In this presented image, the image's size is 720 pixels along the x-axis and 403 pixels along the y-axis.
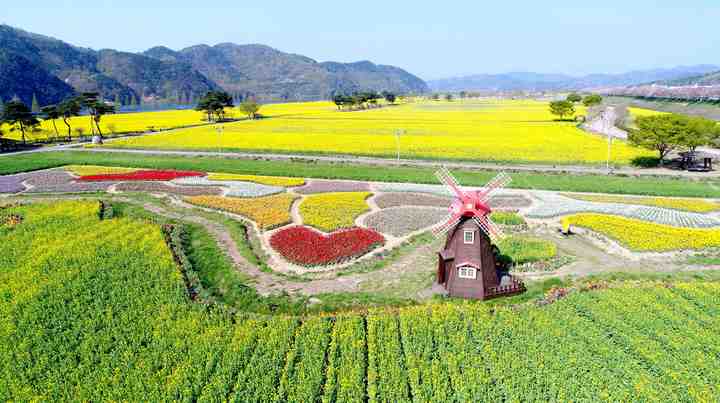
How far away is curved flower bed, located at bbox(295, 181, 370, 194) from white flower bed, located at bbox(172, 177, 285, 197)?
8.85 ft

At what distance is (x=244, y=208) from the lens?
120ft

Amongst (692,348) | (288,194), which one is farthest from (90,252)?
(692,348)

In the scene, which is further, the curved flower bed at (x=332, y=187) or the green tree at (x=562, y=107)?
the green tree at (x=562, y=107)

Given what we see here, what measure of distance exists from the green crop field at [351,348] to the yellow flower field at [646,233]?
6040mm

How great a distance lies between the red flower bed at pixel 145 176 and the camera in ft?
159

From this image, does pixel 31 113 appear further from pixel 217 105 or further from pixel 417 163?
pixel 417 163

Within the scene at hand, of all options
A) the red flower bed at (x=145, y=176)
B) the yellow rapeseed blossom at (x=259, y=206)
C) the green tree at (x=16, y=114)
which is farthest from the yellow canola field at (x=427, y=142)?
the yellow rapeseed blossom at (x=259, y=206)

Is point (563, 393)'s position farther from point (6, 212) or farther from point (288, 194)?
point (6, 212)

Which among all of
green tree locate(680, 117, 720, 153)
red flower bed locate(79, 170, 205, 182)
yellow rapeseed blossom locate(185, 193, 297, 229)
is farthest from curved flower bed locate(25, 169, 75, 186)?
Answer: green tree locate(680, 117, 720, 153)

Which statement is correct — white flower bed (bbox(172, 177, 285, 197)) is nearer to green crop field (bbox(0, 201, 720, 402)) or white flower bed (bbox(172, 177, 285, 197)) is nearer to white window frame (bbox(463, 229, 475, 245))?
green crop field (bbox(0, 201, 720, 402))

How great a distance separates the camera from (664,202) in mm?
36312

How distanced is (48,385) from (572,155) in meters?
58.9

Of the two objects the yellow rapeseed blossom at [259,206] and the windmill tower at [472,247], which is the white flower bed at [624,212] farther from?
the yellow rapeseed blossom at [259,206]

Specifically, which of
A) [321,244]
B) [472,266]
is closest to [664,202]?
[472,266]
